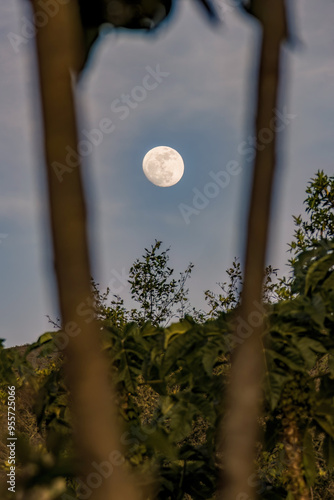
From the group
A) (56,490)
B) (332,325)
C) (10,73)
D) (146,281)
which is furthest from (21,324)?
(146,281)

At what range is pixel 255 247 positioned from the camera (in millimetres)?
2988

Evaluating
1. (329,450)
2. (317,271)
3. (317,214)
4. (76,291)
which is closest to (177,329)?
(317,271)

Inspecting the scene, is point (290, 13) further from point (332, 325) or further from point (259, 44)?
point (332, 325)

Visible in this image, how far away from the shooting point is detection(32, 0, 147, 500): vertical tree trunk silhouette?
2.51 m

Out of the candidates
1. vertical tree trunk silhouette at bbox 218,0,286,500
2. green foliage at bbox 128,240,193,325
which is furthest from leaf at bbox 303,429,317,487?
green foliage at bbox 128,240,193,325

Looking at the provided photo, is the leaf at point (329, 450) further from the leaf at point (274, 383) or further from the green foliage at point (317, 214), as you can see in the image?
the green foliage at point (317, 214)

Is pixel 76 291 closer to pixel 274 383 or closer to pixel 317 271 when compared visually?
pixel 274 383

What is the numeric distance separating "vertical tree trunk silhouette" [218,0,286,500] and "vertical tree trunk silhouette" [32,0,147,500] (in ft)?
2.46

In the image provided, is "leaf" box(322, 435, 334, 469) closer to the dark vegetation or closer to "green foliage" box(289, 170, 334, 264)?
the dark vegetation

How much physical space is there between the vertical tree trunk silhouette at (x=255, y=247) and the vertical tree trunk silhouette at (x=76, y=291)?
29.5 inches

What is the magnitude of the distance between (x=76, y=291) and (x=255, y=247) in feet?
3.21

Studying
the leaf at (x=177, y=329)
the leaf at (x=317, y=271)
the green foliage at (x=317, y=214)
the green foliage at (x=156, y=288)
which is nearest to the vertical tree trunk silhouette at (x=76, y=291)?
the leaf at (x=177, y=329)

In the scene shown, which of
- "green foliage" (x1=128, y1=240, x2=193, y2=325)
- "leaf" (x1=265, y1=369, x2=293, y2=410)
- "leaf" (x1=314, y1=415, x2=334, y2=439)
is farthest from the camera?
"green foliage" (x1=128, y1=240, x2=193, y2=325)

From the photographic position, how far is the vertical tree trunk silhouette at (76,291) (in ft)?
8.25
